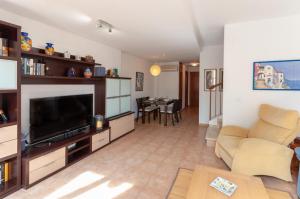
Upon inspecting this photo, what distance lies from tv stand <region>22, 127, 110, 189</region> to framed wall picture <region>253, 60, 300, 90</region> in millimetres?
3178

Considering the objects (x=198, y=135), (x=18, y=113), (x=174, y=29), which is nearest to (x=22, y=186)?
(x=18, y=113)

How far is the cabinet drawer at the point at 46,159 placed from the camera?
2.15 m

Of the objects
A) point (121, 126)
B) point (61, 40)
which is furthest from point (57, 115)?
point (121, 126)

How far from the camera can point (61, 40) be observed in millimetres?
3174

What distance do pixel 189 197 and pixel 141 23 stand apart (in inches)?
103

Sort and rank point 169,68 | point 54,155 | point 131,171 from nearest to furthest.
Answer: point 54,155 < point 131,171 < point 169,68

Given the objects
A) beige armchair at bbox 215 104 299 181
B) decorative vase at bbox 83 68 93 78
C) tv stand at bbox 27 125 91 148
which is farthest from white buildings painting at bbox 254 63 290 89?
tv stand at bbox 27 125 91 148

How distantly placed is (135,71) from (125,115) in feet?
7.79

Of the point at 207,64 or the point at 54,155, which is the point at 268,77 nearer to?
the point at 207,64

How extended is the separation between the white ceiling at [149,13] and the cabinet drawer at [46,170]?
7.07 ft

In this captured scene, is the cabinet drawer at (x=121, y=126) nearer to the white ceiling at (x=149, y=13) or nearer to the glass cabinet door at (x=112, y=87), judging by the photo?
the glass cabinet door at (x=112, y=87)

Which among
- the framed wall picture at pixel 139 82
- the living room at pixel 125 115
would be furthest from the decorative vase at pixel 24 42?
the framed wall picture at pixel 139 82

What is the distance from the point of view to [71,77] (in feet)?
10.0

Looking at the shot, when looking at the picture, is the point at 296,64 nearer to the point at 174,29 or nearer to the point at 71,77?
the point at 174,29
